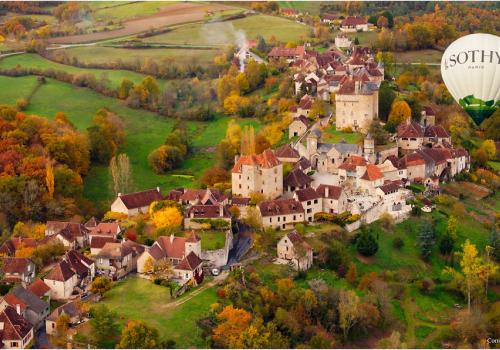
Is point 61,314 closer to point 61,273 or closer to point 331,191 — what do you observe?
point 61,273

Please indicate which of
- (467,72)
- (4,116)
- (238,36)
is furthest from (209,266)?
(238,36)

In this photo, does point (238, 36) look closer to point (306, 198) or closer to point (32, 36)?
Result: point (32, 36)

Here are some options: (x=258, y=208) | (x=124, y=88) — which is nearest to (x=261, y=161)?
(x=258, y=208)

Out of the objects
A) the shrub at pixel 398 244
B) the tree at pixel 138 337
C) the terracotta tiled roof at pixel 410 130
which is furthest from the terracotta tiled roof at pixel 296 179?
the tree at pixel 138 337

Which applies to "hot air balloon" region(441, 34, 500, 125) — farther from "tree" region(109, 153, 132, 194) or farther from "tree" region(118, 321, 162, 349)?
"tree" region(118, 321, 162, 349)

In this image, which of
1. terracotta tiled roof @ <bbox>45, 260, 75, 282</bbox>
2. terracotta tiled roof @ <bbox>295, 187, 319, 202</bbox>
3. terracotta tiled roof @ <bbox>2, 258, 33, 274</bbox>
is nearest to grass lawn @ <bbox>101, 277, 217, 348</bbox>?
terracotta tiled roof @ <bbox>45, 260, 75, 282</bbox>

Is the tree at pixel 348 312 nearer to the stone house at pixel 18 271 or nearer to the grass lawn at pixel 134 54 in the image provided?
the stone house at pixel 18 271
